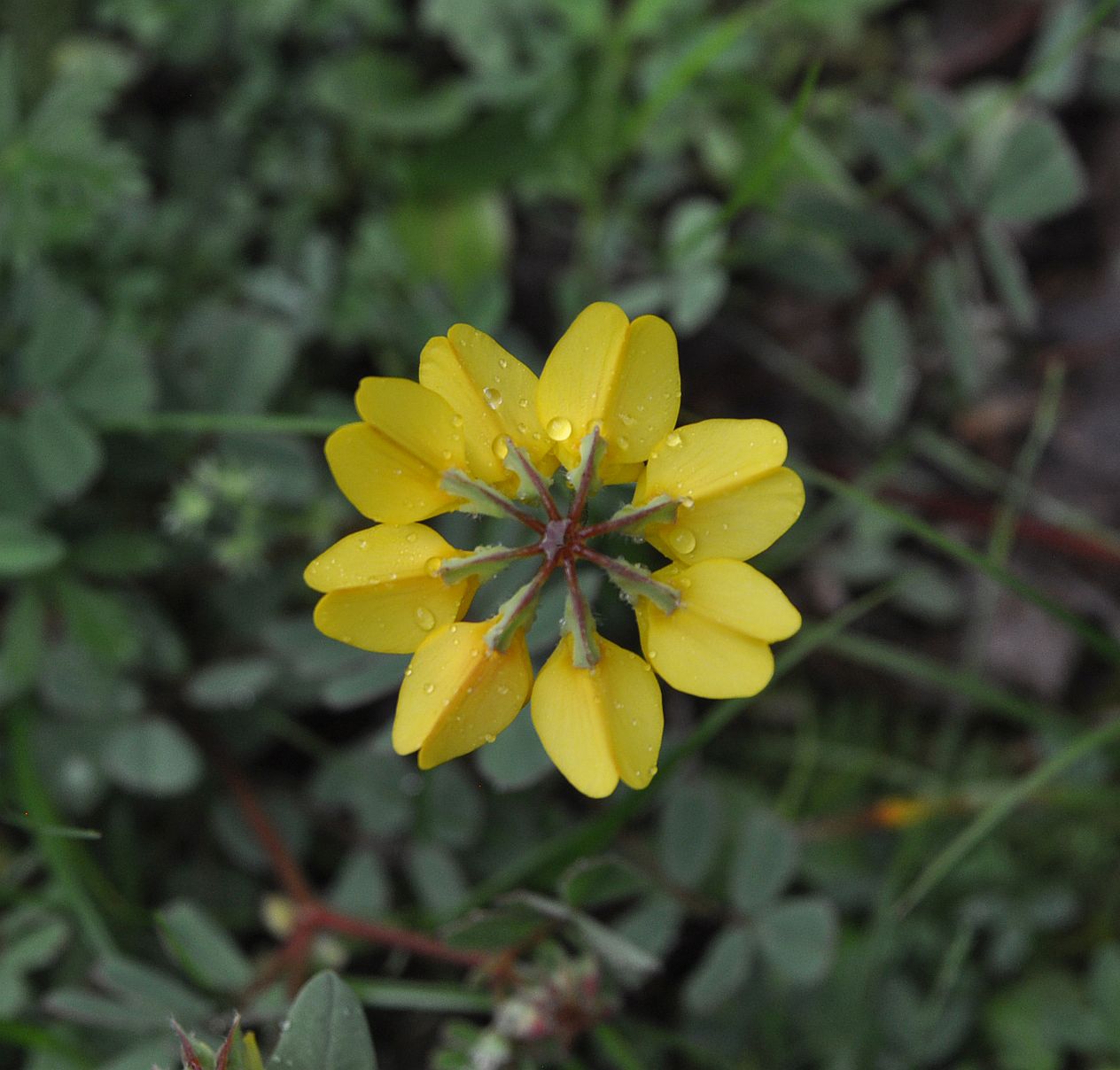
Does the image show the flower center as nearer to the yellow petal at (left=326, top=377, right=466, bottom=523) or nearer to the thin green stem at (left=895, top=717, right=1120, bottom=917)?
the yellow petal at (left=326, top=377, right=466, bottom=523)

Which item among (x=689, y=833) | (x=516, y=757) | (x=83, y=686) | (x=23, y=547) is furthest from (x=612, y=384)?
(x=83, y=686)

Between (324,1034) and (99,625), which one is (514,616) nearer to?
(324,1034)

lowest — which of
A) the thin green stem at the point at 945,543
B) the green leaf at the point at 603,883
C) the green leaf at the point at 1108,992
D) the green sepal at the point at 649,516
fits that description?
the green leaf at the point at 1108,992

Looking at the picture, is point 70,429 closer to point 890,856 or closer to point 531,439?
point 531,439

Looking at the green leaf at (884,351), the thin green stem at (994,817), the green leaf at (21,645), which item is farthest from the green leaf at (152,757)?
the green leaf at (884,351)

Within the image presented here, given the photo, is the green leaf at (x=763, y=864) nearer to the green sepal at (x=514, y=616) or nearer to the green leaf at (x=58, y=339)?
the green sepal at (x=514, y=616)

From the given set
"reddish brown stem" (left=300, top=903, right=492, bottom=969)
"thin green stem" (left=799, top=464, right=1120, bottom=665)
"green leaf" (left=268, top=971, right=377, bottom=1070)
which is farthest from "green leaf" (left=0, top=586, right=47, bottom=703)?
"thin green stem" (left=799, top=464, right=1120, bottom=665)
